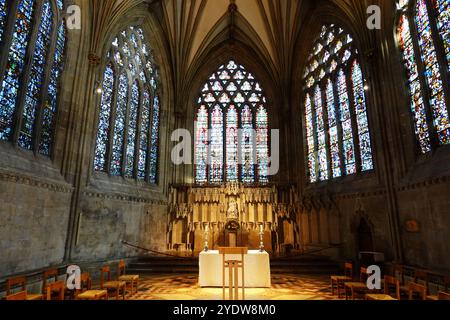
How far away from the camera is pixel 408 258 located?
9.16 meters

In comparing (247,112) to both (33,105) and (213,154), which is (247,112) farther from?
(33,105)

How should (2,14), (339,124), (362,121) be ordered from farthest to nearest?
(339,124) → (362,121) → (2,14)

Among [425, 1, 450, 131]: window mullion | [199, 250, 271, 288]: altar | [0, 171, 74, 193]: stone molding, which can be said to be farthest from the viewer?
[199, 250, 271, 288]: altar

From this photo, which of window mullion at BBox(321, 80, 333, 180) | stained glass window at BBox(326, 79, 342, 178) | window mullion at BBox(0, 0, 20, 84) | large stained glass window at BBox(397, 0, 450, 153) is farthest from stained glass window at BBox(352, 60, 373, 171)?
window mullion at BBox(0, 0, 20, 84)

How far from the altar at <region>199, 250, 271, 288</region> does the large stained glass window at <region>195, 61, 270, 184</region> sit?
350 inches

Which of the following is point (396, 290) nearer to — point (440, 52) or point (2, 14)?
point (440, 52)

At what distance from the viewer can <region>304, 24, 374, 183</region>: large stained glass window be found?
40.1ft

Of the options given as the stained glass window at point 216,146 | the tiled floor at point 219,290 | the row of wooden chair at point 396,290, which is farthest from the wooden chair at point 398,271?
the stained glass window at point 216,146

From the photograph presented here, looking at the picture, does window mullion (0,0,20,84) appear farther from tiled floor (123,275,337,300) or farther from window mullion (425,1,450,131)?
window mullion (425,1,450,131)

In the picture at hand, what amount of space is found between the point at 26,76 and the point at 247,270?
918 centimetres

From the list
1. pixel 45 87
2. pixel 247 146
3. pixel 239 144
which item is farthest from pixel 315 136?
pixel 45 87

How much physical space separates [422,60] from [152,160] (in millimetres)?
13030

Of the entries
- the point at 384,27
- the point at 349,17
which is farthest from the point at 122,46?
the point at 384,27

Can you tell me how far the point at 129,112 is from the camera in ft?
46.1
